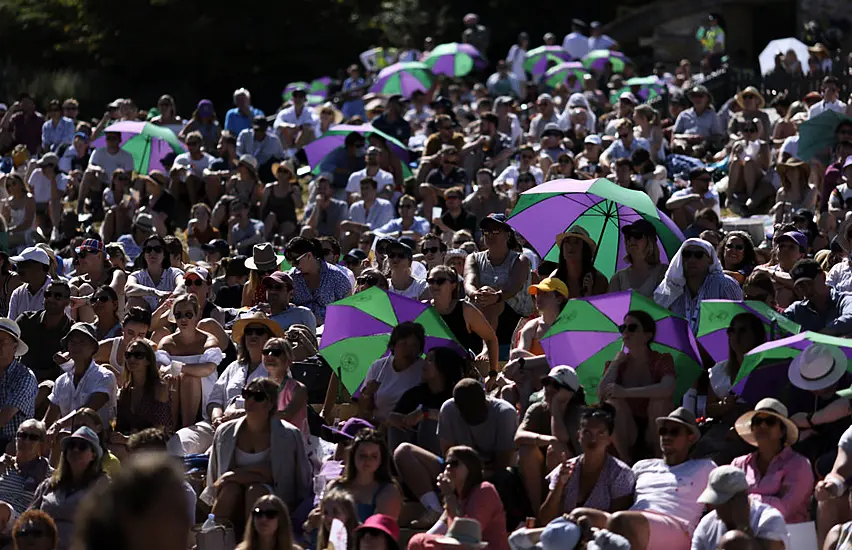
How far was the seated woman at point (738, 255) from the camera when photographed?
1191 cm

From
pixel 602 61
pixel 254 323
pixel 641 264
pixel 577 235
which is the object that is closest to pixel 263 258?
pixel 254 323

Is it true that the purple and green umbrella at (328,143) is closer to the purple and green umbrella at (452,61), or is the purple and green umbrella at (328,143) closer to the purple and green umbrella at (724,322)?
the purple and green umbrella at (452,61)

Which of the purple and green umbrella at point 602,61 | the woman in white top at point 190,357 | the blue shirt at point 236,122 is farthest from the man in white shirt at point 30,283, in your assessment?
the purple and green umbrella at point 602,61

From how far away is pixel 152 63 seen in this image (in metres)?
37.2

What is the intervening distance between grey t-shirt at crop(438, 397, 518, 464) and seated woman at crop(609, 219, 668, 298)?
2168 millimetres

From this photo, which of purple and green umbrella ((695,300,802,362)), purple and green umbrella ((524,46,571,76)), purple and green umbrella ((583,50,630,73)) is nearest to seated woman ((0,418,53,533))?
purple and green umbrella ((695,300,802,362))

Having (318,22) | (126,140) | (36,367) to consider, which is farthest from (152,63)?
(36,367)

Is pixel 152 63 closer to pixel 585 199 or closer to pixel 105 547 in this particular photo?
pixel 585 199

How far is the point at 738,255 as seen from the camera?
11.9 meters

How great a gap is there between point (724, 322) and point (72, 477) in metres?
3.79

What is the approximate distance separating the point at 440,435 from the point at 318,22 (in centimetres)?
2908

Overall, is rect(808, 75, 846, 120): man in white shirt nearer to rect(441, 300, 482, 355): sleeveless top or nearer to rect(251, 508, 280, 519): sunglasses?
rect(441, 300, 482, 355): sleeveless top

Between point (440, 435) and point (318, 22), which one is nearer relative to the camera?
point (440, 435)

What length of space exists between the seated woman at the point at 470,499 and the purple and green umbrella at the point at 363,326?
7.00ft
